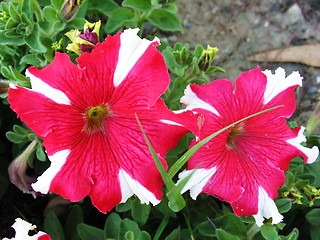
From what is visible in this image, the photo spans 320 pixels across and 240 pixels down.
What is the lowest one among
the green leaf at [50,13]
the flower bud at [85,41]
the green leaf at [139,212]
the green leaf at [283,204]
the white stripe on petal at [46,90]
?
the green leaf at [139,212]

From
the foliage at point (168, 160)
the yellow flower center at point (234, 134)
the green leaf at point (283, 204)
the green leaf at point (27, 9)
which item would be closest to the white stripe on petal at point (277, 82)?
the yellow flower center at point (234, 134)

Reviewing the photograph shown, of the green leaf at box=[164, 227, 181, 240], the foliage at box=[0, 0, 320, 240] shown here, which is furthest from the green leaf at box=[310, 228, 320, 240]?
the green leaf at box=[164, 227, 181, 240]

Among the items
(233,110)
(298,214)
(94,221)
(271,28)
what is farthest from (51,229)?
(271,28)

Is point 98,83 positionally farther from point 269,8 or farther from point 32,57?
point 269,8

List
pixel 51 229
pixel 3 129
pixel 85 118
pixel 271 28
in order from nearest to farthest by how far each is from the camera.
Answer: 1. pixel 85 118
2. pixel 51 229
3. pixel 3 129
4. pixel 271 28

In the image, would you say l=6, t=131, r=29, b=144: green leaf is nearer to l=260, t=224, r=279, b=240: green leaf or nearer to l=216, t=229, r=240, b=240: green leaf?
l=216, t=229, r=240, b=240: green leaf

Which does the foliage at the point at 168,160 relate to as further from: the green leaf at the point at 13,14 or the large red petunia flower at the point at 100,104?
the large red petunia flower at the point at 100,104
